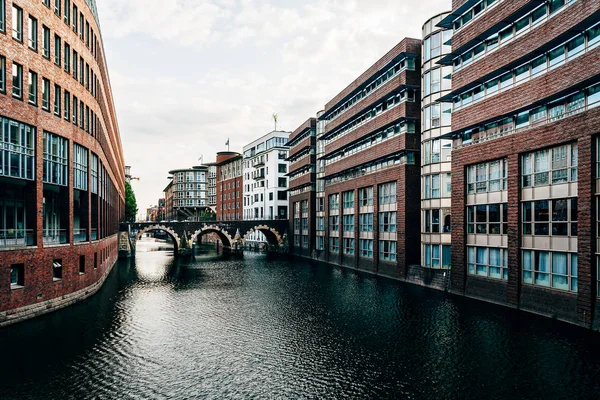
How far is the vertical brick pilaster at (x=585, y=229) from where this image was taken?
2450 cm

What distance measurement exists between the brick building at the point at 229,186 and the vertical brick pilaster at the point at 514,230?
274 feet

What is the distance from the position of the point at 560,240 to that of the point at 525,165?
5574mm

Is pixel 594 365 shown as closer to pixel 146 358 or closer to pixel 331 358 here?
pixel 331 358

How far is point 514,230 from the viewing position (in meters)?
30.2

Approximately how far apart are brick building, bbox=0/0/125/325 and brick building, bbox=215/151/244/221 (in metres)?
72.3

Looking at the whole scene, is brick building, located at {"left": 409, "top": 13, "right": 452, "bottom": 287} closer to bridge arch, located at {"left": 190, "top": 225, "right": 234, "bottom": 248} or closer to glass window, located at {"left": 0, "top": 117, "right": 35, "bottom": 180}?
glass window, located at {"left": 0, "top": 117, "right": 35, "bottom": 180}

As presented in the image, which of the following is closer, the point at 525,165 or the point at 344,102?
the point at 525,165

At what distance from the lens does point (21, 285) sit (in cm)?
2638

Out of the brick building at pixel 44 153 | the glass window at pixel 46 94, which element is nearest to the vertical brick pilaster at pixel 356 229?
the brick building at pixel 44 153

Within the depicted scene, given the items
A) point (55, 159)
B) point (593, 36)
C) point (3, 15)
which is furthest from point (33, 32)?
point (593, 36)

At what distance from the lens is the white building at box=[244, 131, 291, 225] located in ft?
309

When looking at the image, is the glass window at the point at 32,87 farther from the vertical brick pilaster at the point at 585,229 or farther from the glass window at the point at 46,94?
the vertical brick pilaster at the point at 585,229

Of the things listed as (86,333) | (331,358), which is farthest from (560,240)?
(86,333)

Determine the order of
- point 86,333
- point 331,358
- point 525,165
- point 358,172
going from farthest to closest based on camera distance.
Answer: point 358,172
point 525,165
point 86,333
point 331,358
